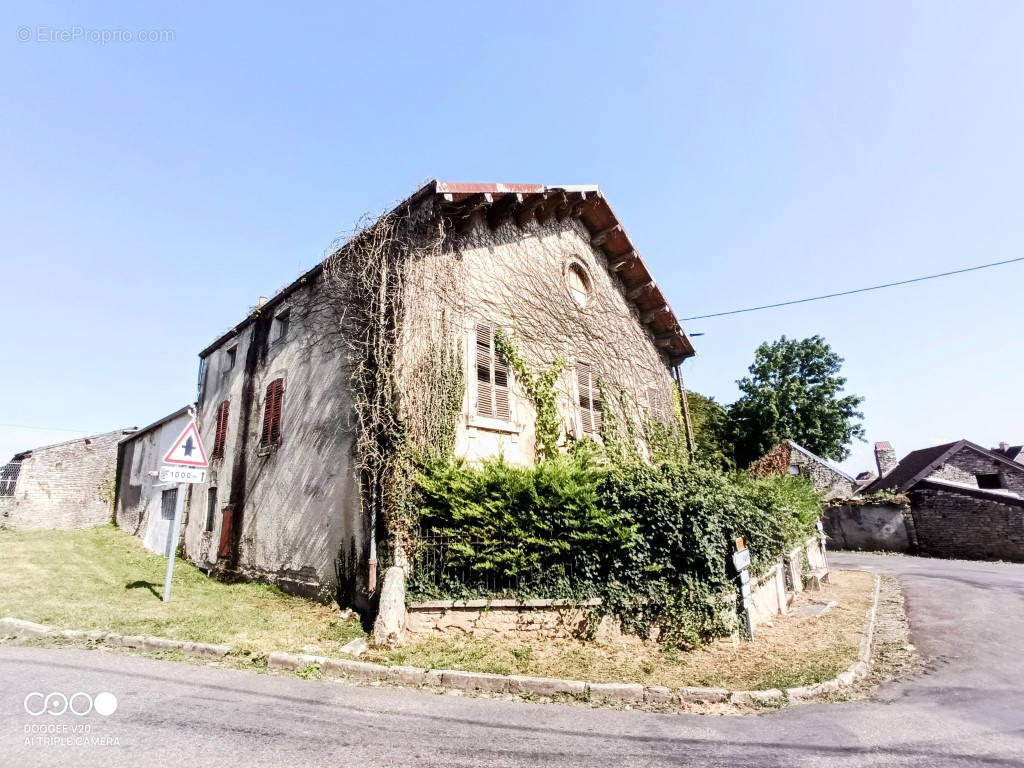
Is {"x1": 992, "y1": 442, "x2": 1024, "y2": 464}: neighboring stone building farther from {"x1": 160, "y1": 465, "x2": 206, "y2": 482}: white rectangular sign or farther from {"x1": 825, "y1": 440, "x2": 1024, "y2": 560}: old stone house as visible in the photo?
{"x1": 160, "y1": 465, "x2": 206, "y2": 482}: white rectangular sign

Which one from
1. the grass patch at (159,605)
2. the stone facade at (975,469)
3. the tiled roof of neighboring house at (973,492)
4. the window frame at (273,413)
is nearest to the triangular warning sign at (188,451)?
the window frame at (273,413)

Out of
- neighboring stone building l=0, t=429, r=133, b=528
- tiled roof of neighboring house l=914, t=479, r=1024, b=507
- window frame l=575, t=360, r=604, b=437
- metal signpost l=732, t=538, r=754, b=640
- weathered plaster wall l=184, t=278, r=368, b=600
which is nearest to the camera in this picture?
metal signpost l=732, t=538, r=754, b=640

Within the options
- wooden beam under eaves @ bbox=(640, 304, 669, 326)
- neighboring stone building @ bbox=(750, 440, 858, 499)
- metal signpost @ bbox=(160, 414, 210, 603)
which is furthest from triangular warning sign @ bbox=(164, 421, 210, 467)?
neighboring stone building @ bbox=(750, 440, 858, 499)

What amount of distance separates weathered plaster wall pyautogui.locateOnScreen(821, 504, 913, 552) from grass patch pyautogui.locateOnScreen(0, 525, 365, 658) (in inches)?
1075

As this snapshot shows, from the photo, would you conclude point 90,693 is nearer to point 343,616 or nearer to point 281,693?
point 281,693

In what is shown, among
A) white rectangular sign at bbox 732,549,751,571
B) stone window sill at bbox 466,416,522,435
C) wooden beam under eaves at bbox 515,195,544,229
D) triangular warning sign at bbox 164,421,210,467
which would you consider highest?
wooden beam under eaves at bbox 515,195,544,229

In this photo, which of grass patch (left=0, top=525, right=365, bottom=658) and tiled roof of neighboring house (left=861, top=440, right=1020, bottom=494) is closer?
grass patch (left=0, top=525, right=365, bottom=658)

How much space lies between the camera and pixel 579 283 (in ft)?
45.4

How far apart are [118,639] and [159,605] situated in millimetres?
2278

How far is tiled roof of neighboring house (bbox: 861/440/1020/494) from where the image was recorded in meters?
26.5

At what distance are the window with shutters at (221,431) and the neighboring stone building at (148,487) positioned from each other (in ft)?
9.51

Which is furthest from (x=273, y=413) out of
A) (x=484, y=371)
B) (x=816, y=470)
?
(x=816, y=470)

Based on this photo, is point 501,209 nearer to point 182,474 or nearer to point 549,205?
point 549,205

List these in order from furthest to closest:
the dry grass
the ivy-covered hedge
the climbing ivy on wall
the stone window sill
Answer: the climbing ivy on wall < the stone window sill < the ivy-covered hedge < the dry grass
